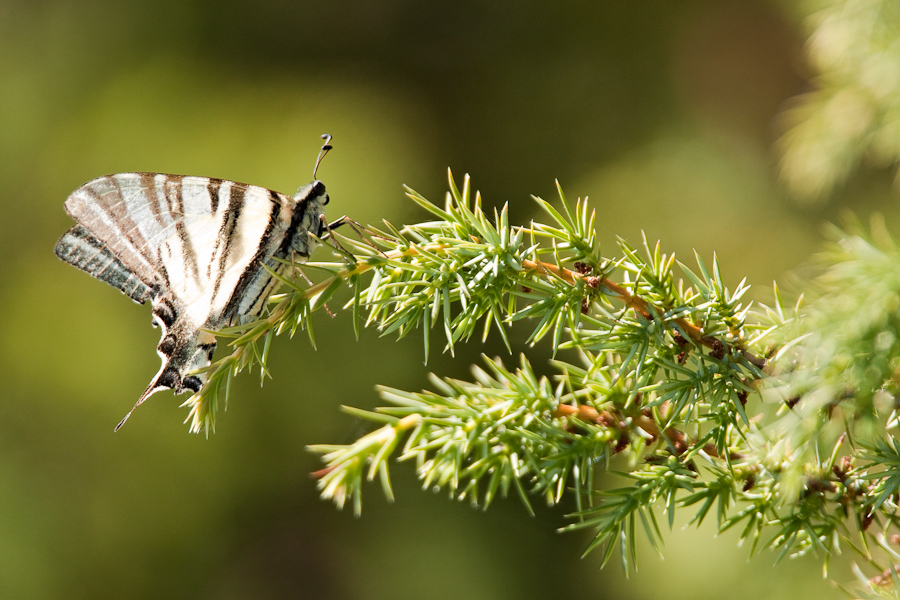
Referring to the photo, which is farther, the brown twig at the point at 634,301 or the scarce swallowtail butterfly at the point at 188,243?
Answer: the scarce swallowtail butterfly at the point at 188,243

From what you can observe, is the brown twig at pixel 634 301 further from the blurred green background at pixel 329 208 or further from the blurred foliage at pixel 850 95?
the blurred green background at pixel 329 208

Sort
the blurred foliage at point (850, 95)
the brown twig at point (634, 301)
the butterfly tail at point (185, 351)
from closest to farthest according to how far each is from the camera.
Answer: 1. the brown twig at point (634, 301)
2. the blurred foliage at point (850, 95)
3. the butterfly tail at point (185, 351)

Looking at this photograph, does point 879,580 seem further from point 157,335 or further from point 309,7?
point 309,7

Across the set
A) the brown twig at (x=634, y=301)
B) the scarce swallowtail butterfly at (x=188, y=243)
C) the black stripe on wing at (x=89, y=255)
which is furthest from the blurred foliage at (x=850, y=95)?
the black stripe on wing at (x=89, y=255)

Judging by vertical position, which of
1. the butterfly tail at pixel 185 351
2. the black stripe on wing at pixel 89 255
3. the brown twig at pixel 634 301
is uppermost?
the black stripe on wing at pixel 89 255

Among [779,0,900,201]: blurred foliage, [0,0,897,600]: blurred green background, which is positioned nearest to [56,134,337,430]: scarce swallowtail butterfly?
[779,0,900,201]: blurred foliage

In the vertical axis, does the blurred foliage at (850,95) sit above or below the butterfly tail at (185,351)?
above

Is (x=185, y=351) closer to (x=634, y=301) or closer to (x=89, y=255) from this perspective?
(x=89, y=255)

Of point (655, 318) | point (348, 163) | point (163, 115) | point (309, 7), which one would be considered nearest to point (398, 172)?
point (348, 163)

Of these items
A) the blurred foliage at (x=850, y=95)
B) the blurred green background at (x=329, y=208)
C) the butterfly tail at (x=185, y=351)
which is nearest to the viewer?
the blurred foliage at (x=850, y=95)
